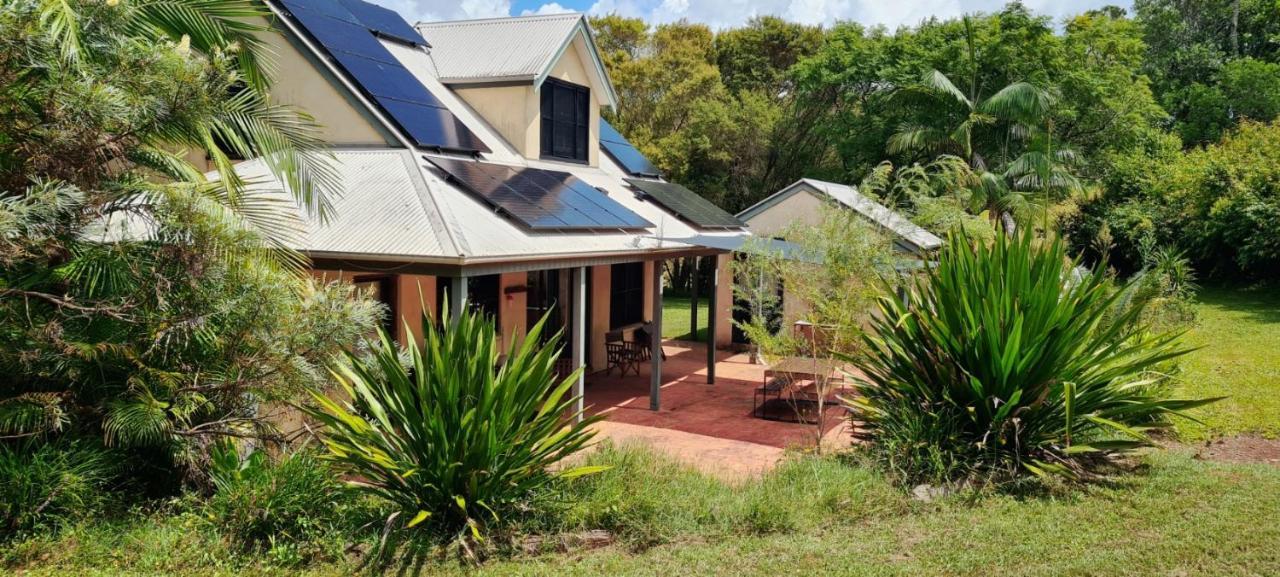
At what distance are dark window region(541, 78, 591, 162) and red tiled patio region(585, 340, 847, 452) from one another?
14.8 feet

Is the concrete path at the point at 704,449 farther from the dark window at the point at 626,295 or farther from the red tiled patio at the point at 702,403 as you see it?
the dark window at the point at 626,295

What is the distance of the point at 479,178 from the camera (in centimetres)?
1195

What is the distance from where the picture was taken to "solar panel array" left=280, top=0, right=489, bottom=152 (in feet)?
40.4

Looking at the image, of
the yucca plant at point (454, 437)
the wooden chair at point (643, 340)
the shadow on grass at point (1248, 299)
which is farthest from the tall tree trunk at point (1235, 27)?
the yucca plant at point (454, 437)

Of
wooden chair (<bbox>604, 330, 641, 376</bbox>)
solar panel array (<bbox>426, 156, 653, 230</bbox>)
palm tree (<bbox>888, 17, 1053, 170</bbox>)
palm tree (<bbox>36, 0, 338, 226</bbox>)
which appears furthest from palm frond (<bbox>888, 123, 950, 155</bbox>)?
palm tree (<bbox>36, 0, 338, 226</bbox>)

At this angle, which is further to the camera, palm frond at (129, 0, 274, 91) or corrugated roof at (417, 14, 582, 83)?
corrugated roof at (417, 14, 582, 83)

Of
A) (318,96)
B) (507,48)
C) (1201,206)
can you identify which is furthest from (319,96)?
(1201,206)

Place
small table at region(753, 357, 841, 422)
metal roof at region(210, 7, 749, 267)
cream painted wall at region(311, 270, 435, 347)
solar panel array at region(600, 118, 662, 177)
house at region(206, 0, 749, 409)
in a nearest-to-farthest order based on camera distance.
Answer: metal roof at region(210, 7, 749, 267), house at region(206, 0, 749, 409), cream painted wall at region(311, 270, 435, 347), small table at region(753, 357, 841, 422), solar panel array at region(600, 118, 662, 177)

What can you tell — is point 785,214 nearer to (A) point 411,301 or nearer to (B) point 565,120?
(B) point 565,120

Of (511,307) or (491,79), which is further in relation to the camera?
(491,79)

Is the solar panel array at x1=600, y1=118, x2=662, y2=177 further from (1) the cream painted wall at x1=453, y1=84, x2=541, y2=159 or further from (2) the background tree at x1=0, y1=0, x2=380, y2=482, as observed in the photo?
(2) the background tree at x1=0, y1=0, x2=380, y2=482

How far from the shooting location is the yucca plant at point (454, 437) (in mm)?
6199

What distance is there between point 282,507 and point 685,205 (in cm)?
1208

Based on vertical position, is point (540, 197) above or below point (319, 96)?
below
